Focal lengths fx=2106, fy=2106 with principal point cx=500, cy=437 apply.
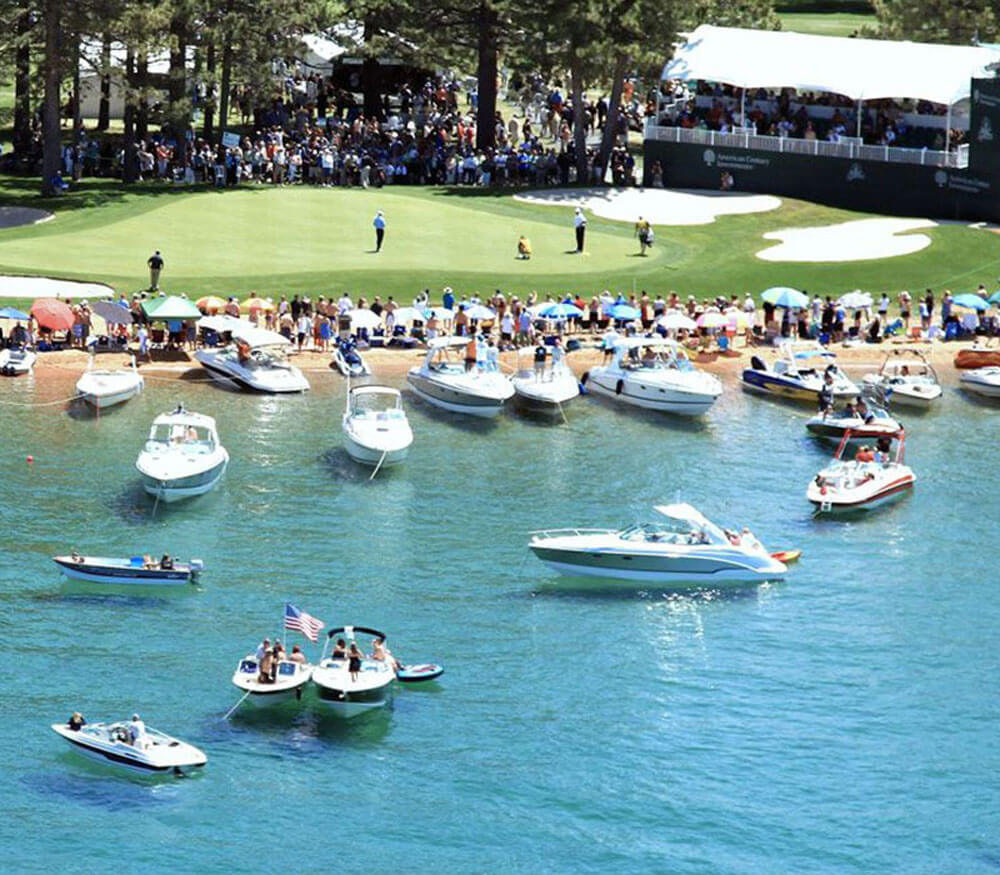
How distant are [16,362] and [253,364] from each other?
9318 millimetres

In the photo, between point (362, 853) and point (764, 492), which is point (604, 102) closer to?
point (764, 492)

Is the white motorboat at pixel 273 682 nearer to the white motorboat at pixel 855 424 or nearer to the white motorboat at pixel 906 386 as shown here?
the white motorboat at pixel 855 424

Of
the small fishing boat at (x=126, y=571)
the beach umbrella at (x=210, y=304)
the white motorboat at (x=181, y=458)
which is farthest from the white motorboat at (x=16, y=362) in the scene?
the small fishing boat at (x=126, y=571)

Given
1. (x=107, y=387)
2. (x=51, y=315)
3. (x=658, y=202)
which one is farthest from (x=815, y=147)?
(x=107, y=387)

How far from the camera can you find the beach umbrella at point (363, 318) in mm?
86562

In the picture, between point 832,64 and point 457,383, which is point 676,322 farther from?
point 832,64

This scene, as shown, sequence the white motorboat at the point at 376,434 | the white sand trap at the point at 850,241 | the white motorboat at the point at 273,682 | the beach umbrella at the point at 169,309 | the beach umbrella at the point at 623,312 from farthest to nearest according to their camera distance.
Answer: the white sand trap at the point at 850,241
the beach umbrella at the point at 623,312
the beach umbrella at the point at 169,309
the white motorboat at the point at 376,434
the white motorboat at the point at 273,682

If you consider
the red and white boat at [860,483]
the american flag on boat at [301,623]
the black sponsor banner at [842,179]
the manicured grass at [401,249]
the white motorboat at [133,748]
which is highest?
the black sponsor banner at [842,179]

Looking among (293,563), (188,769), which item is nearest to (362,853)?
(188,769)

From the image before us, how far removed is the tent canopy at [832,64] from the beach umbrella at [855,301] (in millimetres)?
18426

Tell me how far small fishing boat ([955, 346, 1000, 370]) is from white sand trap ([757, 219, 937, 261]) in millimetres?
13236

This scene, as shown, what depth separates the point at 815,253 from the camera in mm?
102062

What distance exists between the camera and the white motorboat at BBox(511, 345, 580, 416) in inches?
3167

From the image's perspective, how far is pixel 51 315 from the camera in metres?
82.9
